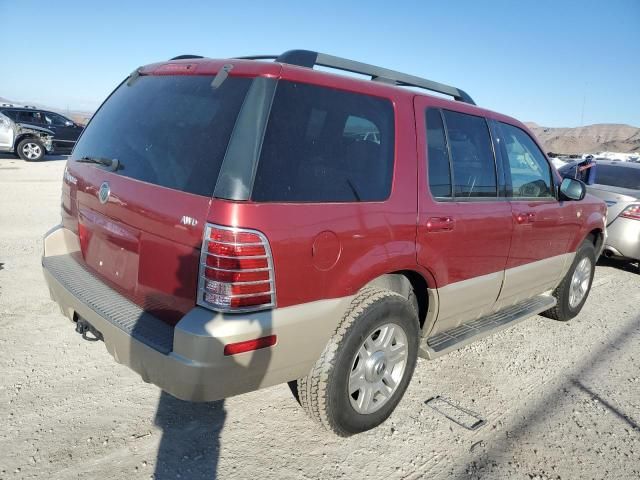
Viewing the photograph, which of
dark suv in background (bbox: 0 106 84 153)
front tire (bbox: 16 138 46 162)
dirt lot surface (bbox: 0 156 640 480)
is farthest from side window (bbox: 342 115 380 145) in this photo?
dark suv in background (bbox: 0 106 84 153)

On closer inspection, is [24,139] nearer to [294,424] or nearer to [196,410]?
[196,410]

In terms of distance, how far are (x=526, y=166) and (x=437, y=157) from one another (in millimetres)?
1328

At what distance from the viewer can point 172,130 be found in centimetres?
240

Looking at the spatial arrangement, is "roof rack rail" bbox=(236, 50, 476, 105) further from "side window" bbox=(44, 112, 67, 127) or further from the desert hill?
the desert hill

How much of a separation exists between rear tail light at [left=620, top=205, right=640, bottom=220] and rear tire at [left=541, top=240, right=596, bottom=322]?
6.52 feet

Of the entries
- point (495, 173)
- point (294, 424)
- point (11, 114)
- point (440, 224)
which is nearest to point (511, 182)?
point (495, 173)

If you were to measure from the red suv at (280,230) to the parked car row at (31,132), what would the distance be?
14005 millimetres

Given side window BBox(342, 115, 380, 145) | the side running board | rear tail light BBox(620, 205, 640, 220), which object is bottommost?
the side running board

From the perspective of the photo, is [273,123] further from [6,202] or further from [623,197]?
[6,202]

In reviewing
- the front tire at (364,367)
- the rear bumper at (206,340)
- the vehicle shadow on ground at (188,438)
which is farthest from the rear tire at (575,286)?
the vehicle shadow on ground at (188,438)

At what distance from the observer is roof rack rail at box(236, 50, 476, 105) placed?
8.38 feet

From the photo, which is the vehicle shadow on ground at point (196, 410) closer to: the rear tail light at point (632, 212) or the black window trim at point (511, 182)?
the black window trim at point (511, 182)

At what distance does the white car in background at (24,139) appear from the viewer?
1510 centimetres

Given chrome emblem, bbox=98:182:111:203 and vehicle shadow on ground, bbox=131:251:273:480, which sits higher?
chrome emblem, bbox=98:182:111:203
